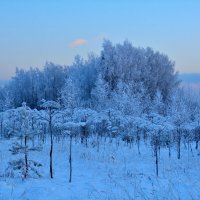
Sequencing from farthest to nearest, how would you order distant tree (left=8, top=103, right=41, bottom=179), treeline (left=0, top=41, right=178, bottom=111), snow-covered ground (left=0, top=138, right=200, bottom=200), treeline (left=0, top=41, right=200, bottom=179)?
1. treeline (left=0, top=41, right=178, bottom=111)
2. treeline (left=0, top=41, right=200, bottom=179)
3. distant tree (left=8, top=103, right=41, bottom=179)
4. snow-covered ground (left=0, top=138, right=200, bottom=200)

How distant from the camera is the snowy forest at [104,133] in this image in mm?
11352

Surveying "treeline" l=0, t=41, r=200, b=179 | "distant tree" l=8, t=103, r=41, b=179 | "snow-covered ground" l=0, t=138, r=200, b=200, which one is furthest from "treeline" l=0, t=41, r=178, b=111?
"distant tree" l=8, t=103, r=41, b=179

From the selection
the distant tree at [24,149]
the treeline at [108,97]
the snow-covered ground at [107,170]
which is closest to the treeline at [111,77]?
the treeline at [108,97]

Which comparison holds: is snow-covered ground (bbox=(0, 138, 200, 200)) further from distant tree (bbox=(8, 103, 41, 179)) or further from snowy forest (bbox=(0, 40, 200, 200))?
distant tree (bbox=(8, 103, 41, 179))

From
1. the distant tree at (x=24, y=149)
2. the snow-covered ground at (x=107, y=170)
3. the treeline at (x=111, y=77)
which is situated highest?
the treeline at (x=111, y=77)

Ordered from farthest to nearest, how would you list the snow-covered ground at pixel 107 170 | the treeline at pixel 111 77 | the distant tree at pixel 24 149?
the treeline at pixel 111 77 → the distant tree at pixel 24 149 → the snow-covered ground at pixel 107 170

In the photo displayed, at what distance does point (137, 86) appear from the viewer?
47938 millimetres

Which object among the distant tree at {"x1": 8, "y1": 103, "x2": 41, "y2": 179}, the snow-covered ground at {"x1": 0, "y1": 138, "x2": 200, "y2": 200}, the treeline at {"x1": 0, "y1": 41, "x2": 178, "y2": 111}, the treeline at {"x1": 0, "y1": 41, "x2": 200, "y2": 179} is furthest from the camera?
the treeline at {"x1": 0, "y1": 41, "x2": 178, "y2": 111}

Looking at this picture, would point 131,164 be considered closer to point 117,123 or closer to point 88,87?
point 117,123

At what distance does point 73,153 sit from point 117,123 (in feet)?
32.3

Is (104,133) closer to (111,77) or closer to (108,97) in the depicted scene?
(108,97)

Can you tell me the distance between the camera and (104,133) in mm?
33531

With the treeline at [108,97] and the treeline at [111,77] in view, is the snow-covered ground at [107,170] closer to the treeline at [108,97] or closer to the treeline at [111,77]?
the treeline at [108,97]

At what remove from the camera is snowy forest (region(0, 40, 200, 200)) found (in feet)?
37.2
